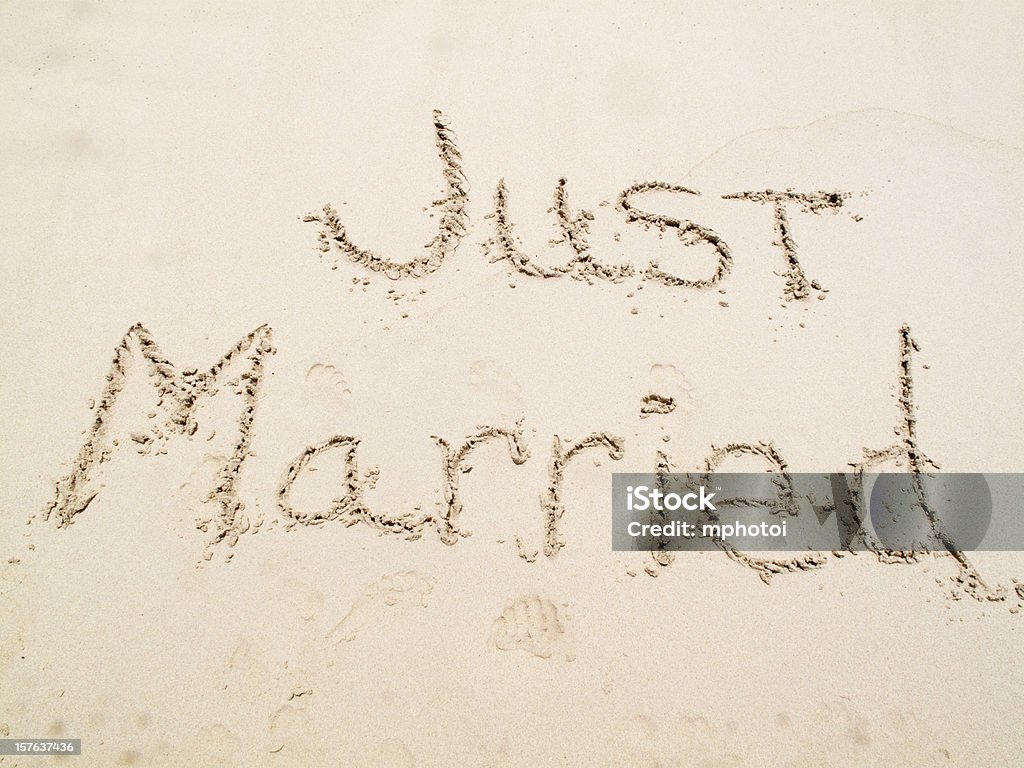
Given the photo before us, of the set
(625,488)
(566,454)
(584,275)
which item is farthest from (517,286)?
(625,488)

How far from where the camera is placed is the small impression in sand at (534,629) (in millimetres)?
2150

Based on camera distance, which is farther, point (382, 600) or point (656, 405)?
point (656, 405)

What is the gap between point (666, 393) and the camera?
2.55 m

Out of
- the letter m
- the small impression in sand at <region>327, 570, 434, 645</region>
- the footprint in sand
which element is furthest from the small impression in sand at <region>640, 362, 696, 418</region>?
the letter m

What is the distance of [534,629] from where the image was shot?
2.18m

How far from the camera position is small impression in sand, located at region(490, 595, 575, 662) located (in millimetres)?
2150

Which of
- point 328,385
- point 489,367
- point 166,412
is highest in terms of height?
point 489,367

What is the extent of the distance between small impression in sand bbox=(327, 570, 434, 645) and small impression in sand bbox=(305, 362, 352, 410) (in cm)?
72

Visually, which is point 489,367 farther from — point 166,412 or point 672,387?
point 166,412

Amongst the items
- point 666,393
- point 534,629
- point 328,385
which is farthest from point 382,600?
point 666,393

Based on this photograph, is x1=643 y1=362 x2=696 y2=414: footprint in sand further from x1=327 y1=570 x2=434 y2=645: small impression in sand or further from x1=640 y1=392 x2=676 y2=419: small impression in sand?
x1=327 y1=570 x2=434 y2=645: small impression in sand

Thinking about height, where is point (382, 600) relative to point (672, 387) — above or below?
below

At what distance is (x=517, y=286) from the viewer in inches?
109

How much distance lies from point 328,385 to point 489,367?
67cm
